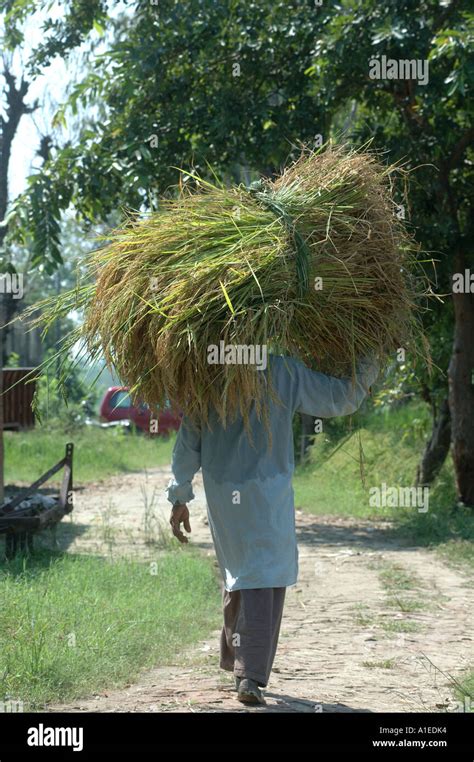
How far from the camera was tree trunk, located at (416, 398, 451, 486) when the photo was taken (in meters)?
12.4

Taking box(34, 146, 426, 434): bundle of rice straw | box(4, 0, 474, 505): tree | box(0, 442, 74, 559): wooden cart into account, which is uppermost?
box(4, 0, 474, 505): tree

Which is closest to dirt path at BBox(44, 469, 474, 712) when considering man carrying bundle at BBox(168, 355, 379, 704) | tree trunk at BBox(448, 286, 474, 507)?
man carrying bundle at BBox(168, 355, 379, 704)

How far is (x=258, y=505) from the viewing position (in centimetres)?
477

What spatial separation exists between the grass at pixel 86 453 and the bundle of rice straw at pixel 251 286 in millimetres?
10294

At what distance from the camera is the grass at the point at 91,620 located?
16.4ft

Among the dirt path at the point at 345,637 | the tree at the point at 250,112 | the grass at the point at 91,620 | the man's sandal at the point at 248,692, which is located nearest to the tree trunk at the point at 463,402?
the tree at the point at 250,112

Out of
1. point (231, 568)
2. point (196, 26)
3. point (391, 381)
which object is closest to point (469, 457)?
point (391, 381)

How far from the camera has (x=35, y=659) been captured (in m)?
4.99

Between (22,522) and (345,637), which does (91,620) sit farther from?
(22,522)

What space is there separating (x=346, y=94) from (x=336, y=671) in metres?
7.02

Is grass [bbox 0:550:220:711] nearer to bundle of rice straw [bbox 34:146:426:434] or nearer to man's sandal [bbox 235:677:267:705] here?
man's sandal [bbox 235:677:267:705]

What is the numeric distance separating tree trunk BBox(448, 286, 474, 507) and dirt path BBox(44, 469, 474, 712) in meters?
1.02

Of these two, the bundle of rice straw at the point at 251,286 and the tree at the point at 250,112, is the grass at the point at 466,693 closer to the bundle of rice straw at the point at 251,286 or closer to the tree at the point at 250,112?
the bundle of rice straw at the point at 251,286
